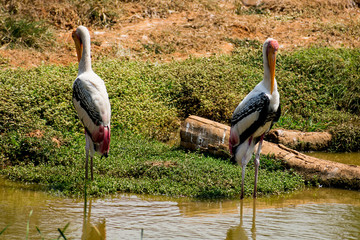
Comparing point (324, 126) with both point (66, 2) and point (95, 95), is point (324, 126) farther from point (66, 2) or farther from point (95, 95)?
point (66, 2)

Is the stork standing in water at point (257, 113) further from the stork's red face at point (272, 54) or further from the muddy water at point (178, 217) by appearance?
the muddy water at point (178, 217)

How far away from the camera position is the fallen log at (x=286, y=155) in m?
7.12

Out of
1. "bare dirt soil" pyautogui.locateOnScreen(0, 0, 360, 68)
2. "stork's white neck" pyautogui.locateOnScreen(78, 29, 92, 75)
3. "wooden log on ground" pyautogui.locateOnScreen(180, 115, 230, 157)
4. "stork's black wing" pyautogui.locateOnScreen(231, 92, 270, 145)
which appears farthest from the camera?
"bare dirt soil" pyautogui.locateOnScreen(0, 0, 360, 68)

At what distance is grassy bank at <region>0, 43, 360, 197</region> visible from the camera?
6836mm

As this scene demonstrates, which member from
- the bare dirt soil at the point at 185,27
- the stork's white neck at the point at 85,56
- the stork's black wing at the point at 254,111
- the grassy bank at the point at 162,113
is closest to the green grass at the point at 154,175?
the grassy bank at the point at 162,113

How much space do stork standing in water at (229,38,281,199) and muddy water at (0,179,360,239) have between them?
1.99ft

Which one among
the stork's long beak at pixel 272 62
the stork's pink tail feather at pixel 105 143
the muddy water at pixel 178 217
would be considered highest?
the stork's long beak at pixel 272 62

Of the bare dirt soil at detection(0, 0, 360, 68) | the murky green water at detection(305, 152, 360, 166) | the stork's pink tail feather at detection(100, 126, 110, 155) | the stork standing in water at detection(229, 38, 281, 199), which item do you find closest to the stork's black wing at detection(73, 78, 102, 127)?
the stork's pink tail feather at detection(100, 126, 110, 155)

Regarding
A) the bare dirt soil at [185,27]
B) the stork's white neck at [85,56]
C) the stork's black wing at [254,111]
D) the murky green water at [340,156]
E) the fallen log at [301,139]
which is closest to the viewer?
the stork's black wing at [254,111]

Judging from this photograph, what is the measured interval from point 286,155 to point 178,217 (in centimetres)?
257

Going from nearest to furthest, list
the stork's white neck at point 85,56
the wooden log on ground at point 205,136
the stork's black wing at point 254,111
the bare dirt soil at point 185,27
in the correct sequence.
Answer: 1. the stork's black wing at point 254,111
2. the stork's white neck at point 85,56
3. the wooden log on ground at point 205,136
4. the bare dirt soil at point 185,27

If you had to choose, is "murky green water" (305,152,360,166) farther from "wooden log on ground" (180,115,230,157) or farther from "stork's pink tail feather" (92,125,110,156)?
"stork's pink tail feather" (92,125,110,156)

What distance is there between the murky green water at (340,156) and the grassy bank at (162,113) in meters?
0.20

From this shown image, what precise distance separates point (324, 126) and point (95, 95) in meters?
4.81
